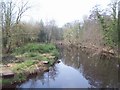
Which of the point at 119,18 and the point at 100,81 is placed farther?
the point at 119,18

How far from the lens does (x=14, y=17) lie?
2920 cm

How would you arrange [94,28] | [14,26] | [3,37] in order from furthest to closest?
[94,28], [14,26], [3,37]

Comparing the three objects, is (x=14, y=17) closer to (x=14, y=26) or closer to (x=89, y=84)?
(x=14, y=26)

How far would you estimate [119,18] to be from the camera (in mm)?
30812

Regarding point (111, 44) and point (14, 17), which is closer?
point (14, 17)

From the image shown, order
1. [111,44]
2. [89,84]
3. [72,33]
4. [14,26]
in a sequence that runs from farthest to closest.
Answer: [72,33] → [111,44] → [14,26] → [89,84]

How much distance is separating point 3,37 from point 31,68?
8.25 m

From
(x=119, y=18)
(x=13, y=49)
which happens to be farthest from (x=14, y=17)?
(x=119, y=18)

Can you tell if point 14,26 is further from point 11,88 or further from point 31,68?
point 11,88

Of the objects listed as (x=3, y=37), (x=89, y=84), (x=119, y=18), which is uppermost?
(x=119, y=18)

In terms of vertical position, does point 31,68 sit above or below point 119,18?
below

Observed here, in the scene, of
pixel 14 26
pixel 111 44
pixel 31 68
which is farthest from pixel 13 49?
pixel 111 44

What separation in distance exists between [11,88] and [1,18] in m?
14.0

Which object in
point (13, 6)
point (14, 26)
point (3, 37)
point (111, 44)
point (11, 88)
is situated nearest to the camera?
point (11, 88)
